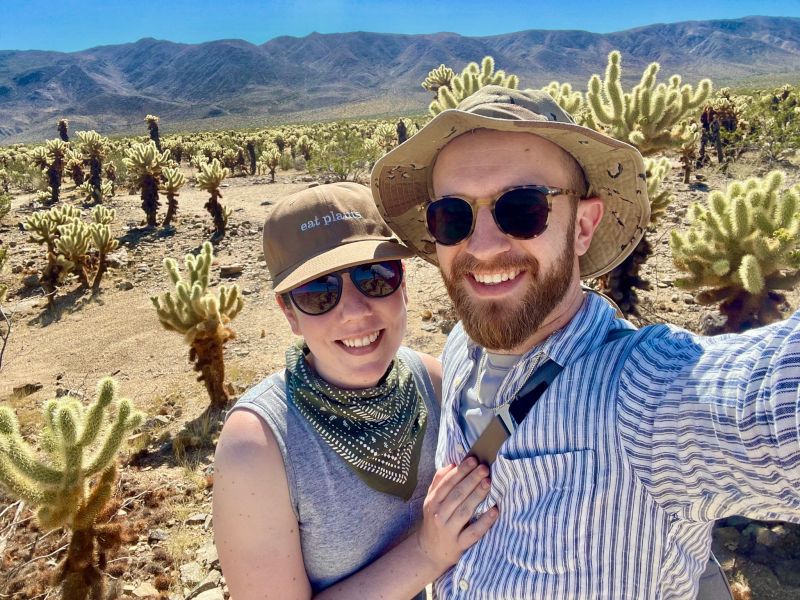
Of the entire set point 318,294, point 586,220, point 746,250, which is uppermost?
point 586,220

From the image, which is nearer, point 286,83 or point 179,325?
point 179,325

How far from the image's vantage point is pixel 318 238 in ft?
5.52

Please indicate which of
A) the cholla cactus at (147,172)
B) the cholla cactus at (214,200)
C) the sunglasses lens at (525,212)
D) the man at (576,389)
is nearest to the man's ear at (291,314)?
the man at (576,389)

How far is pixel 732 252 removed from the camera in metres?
4.90

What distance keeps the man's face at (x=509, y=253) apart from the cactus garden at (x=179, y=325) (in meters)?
2.74

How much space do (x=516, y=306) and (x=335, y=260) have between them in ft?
1.94

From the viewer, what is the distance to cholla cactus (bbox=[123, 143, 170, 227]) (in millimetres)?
14102

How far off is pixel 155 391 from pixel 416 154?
6238mm

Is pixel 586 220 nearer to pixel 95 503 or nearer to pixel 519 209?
pixel 519 209

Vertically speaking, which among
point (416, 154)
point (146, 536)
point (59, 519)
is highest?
point (416, 154)

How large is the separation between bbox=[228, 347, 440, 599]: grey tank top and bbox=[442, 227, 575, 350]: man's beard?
23.7 inches

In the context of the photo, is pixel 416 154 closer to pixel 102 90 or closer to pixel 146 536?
pixel 146 536

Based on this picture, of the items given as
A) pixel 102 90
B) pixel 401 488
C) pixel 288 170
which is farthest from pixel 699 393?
pixel 102 90

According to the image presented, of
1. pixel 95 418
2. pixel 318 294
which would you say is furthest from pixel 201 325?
pixel 318 294
